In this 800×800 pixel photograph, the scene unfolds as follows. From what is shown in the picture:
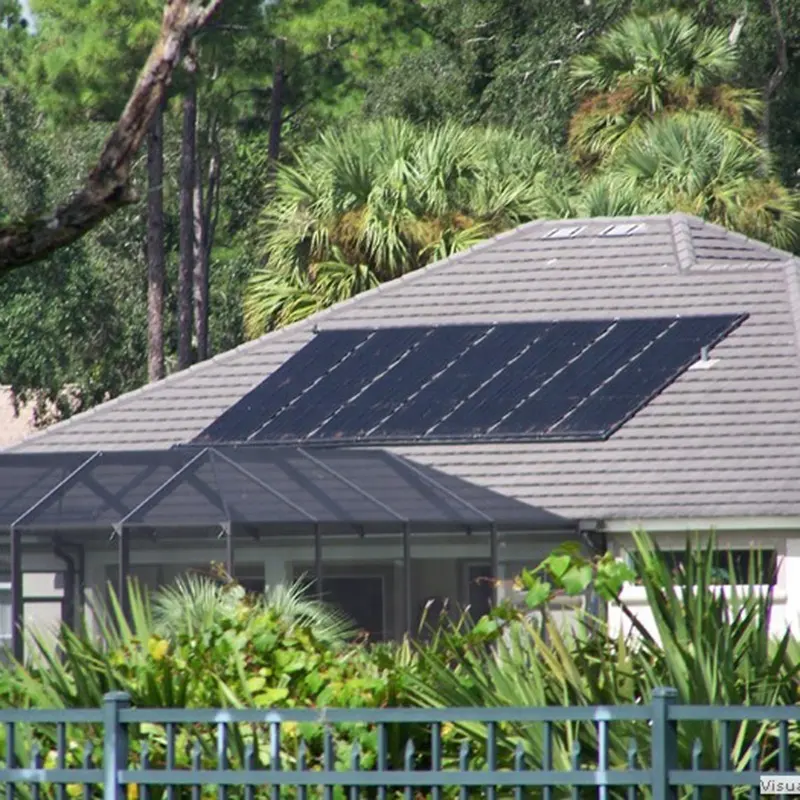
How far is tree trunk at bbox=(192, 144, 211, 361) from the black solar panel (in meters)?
20.9

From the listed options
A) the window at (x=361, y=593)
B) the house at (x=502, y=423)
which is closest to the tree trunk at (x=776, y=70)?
the house at (x=502, y=423)

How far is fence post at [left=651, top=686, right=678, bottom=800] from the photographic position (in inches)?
252

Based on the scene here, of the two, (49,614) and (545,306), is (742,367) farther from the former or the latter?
(49,614)

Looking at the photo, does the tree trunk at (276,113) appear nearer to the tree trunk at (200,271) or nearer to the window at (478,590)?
the tree trunk at (200,271)

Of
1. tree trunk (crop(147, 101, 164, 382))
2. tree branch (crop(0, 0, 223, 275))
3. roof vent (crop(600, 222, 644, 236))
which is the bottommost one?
tree branch (crop(0, 0, 223, 275))

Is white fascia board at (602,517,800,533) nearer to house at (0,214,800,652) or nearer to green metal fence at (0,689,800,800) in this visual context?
house at (0,214,800,652)

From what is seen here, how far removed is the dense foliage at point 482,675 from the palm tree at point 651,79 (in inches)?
1046

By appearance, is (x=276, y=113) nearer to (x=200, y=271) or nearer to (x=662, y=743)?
(x=200, y=271)

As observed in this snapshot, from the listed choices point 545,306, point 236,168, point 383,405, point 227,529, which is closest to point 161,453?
point 227,529

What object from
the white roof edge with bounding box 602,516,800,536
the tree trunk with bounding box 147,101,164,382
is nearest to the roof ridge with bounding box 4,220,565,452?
the white roof edge with bounding box 602,516,800,536

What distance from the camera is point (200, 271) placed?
49.0 metres

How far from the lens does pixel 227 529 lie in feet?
63.3

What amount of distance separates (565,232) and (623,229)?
2.52 feet

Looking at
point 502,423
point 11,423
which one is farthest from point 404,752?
point 11,423
